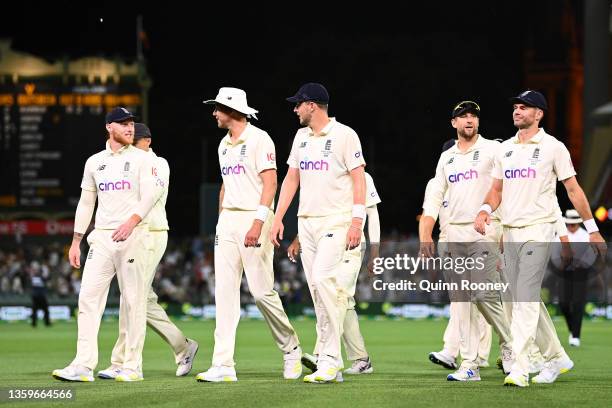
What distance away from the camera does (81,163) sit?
32.1 m

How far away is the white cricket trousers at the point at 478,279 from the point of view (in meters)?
11.8

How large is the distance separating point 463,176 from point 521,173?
133 centimetres

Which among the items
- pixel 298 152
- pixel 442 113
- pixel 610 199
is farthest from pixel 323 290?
pixel 442 113

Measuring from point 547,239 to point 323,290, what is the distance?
201 centimetres

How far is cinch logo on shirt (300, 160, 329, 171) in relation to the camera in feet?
36.3

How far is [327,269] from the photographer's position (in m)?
10.9

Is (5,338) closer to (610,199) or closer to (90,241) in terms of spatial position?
(90,241)

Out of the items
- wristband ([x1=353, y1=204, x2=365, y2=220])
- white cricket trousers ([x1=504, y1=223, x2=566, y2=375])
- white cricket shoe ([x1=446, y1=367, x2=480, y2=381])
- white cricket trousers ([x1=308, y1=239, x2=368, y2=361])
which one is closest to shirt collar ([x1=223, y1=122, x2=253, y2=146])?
wristband ([x1=353, y1=204, x2=365, y2=220])

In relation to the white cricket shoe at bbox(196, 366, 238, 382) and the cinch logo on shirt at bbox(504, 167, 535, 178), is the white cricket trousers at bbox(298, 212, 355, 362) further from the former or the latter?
the cinch logo on shirt at bbox(504, 167, 535, 178)

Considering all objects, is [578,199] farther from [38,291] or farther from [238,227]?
[38,291]

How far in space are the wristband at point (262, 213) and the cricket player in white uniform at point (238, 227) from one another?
0.01 m


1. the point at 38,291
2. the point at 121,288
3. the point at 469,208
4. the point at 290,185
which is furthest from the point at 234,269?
the point at 38,291

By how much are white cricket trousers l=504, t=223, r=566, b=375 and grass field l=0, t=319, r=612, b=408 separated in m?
0.40

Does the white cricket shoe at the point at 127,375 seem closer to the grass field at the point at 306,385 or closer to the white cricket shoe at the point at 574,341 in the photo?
the grass field at the point at 306,385
